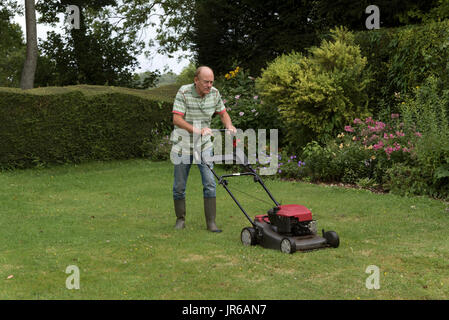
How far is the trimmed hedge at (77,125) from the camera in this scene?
12.6 meters

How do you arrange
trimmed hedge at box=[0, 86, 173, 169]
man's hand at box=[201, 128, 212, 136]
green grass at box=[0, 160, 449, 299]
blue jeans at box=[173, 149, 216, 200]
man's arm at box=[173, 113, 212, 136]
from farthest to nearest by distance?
→ trimmed hedge at box=[0, 86, 173, 169]
blue jeans at box=[173, 149, 216, 200]
man's arm at box=[173, 113, 212, 136]
man's hand at box=[201, 128, 212, 136]
green grass at box=[0, 160, 449, 299]

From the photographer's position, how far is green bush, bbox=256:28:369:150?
11016 millimetres

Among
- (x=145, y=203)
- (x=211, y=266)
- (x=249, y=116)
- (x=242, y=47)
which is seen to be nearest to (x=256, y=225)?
(x=211, y=266)

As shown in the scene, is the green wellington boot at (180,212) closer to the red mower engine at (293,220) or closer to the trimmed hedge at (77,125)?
the red mower engine at (293,220)

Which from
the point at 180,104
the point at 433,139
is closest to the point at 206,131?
the point at 180,104

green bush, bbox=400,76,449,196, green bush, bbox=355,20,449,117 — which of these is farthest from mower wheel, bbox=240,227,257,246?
green bush, bbox=355,20,449,117

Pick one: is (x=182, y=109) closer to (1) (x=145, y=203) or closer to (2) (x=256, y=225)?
(2) (x=256, y=225)

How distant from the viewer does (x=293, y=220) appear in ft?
18.5

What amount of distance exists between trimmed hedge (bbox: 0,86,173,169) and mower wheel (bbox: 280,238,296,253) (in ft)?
28.2

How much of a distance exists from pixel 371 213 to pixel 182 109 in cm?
301

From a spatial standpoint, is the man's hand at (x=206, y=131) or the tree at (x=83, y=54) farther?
the tree at (x=83, y=54)

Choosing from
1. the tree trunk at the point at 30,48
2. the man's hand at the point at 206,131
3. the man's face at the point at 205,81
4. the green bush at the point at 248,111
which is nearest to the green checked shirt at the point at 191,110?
the man's face at the point at 205,81

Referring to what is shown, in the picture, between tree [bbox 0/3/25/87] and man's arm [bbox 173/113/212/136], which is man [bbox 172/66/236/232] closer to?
man's arm [bbox 173/113/212/136]

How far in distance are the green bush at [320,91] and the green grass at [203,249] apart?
6.15 ft
